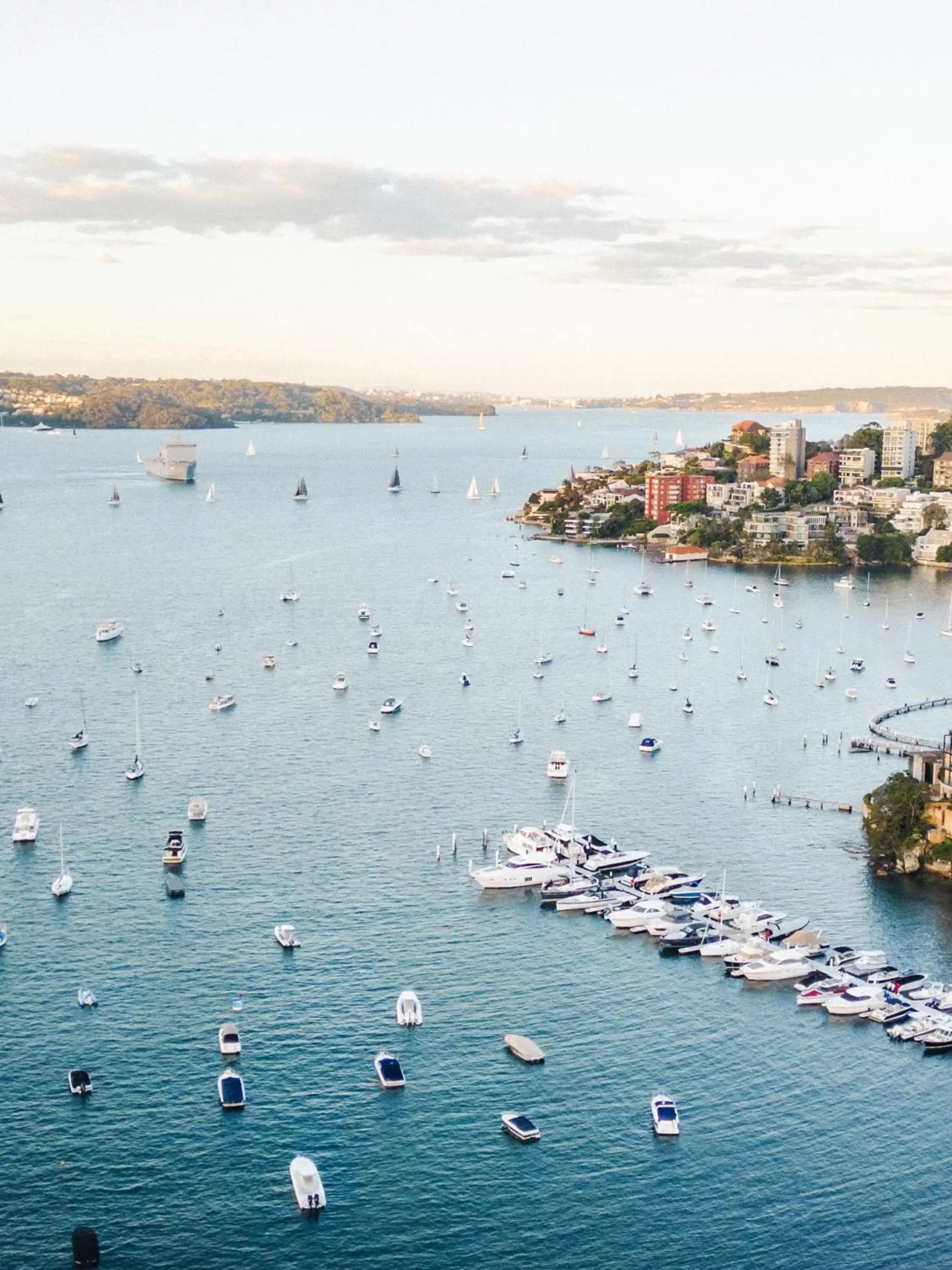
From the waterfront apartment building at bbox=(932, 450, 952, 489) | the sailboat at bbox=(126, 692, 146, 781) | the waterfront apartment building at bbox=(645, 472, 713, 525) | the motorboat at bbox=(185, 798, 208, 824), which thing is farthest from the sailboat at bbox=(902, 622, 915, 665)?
the waterfront apartment building at bbox=(932, 450, 952, 489)

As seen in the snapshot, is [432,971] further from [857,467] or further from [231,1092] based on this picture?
[857,467]

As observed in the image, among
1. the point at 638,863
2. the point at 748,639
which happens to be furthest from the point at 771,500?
A: the point at 638,863

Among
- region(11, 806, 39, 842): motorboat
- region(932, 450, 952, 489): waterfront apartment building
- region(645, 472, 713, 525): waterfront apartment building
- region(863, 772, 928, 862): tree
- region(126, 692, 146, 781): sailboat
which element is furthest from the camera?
region(932, 450, 952, 489): waterfront apartment building

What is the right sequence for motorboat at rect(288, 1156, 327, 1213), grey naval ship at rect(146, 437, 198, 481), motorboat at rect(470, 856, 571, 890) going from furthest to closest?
1. grey naval ship at rect(146, 437, 198, 481)
2. motorboat at rect(470, 856, 571, 890)
3. motorboat at rect(288, 1156, 327, 1213)

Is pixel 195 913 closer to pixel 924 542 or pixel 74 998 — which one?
pixel 74 998

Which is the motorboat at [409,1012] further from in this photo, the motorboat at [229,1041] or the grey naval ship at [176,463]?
the grey naval ship at [176,463]

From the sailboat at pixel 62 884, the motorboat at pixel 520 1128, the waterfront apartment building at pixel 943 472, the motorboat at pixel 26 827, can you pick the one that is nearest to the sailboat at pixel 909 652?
the motorboat at pixel 26 827

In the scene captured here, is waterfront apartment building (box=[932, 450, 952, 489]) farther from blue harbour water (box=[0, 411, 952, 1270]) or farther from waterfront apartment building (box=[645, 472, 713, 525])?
blue harbour water (box=[0, 411, 952, 1270])

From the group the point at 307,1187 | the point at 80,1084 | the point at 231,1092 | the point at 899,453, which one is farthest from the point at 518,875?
the point at 899,453
